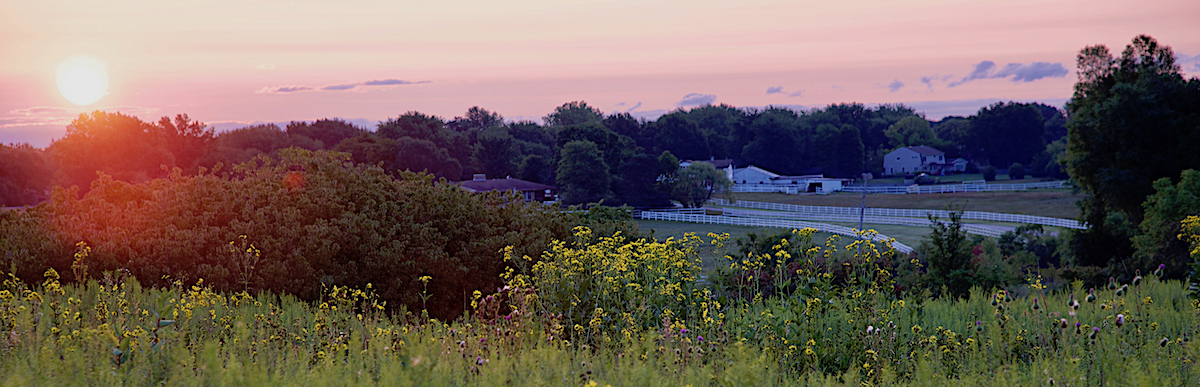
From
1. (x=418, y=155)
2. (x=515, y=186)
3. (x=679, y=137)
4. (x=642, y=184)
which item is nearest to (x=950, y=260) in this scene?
(x=515, y=186)

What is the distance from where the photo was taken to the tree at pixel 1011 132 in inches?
3669

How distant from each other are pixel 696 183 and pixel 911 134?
59.8 metres

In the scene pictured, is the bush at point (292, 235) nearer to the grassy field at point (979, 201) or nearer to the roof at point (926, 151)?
the grassy field at point (979, 201)

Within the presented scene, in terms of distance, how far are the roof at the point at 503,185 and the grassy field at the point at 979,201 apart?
22.7 m

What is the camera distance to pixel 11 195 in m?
51.9

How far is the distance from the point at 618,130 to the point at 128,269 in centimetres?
7877

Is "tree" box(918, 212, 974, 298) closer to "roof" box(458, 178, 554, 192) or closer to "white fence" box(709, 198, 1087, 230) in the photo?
"white fence" box(709, 198, 1087, 230)

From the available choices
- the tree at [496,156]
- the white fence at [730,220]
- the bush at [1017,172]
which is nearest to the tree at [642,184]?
the white fence at [730,220]

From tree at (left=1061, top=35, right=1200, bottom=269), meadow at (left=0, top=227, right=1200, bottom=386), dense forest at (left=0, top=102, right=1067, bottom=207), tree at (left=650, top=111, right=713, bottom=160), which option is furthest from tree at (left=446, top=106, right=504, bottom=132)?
meadow at (left=0, top=227, right=1200, bottom=386)

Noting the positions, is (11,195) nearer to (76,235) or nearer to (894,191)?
(76,235)

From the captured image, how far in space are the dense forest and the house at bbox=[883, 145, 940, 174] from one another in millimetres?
3047

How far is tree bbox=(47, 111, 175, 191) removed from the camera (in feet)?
174

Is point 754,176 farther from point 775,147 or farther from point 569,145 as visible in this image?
point 569,145

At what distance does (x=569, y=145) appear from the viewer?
5762cm
